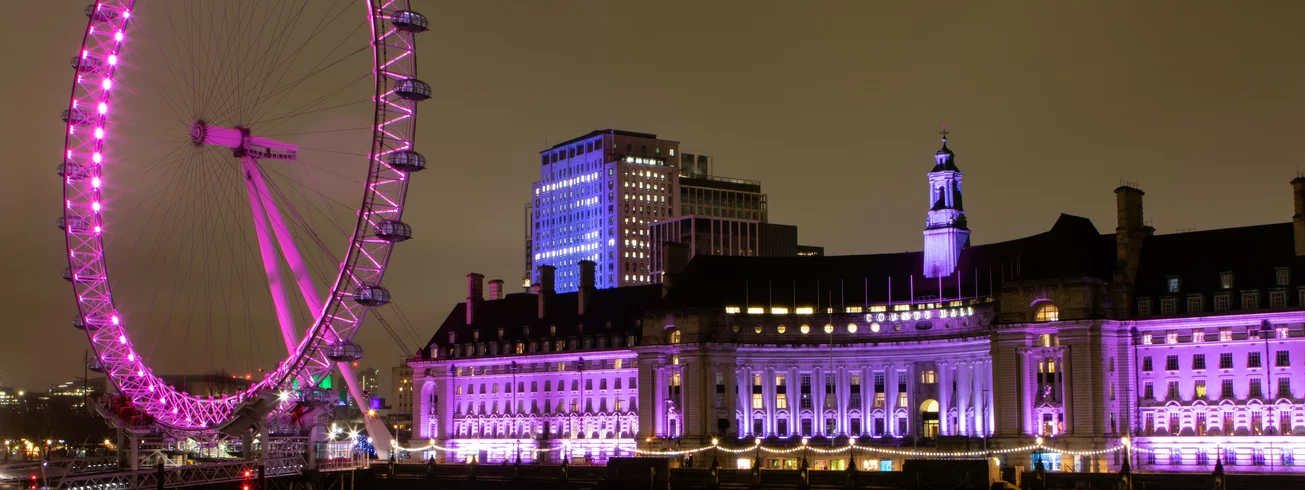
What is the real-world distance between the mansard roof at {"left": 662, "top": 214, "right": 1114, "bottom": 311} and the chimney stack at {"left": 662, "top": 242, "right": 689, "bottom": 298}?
4.60ft

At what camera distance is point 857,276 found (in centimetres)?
14700

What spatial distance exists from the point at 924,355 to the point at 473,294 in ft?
186

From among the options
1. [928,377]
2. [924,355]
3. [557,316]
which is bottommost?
[928,377]

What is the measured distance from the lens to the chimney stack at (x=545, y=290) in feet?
549

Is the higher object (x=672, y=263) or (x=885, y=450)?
(x=672, y=263)

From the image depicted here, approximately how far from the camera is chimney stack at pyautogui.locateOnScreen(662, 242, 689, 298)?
155 metres

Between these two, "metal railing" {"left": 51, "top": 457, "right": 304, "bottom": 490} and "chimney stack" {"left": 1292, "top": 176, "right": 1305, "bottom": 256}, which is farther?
"chimney stack" {"left": 1292, "top": 176, "right": 1305, "bottom": 256}

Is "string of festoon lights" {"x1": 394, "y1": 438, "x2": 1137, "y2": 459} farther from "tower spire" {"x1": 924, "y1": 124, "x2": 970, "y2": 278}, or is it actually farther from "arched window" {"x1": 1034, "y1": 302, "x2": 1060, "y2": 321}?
"tower spire" {"x1": 924, "y1": 124, "x2": 970, "y2": 278}

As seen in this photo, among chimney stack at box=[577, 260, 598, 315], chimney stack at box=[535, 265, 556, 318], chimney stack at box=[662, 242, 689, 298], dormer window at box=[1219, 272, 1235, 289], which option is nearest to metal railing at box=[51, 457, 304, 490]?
chimney stack at box=[662, 242, 689, 298]

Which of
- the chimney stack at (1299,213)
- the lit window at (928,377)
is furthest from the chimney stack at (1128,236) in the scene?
the lit window at (928,377)

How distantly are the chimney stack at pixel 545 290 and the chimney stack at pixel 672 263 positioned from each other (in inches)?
622

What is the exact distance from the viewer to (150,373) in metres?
99.4

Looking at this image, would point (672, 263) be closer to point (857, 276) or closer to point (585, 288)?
point (585, 288)

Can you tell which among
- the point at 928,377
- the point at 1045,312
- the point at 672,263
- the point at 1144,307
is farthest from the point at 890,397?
the point at 672,263
